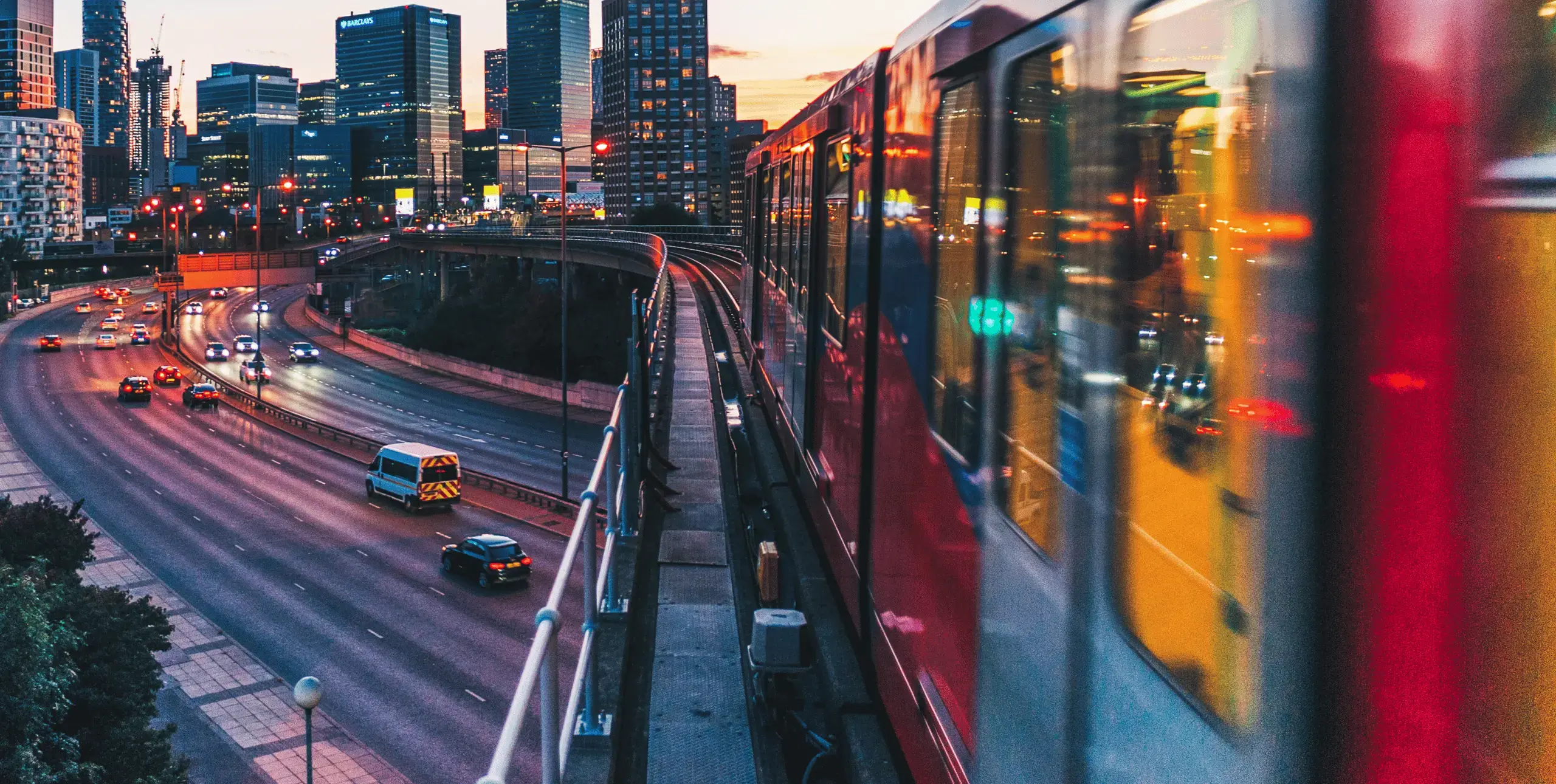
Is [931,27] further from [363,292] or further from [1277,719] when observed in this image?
[363,292]

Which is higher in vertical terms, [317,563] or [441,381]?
[441,381]

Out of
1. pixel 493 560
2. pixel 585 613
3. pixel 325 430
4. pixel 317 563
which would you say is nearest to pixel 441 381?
pixel 325 430

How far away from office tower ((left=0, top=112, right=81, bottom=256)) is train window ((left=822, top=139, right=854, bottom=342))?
6918 inches

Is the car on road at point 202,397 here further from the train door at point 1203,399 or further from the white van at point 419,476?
the train door at point 1203,399

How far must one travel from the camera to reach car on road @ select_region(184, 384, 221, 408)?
62219 mm

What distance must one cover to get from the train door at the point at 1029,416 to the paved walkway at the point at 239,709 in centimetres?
1996

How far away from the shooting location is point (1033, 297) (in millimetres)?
3789

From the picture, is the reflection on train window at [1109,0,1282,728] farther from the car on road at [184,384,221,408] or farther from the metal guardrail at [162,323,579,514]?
the car on road at [184,384,221,408]

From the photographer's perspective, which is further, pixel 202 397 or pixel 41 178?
pixel 41 178

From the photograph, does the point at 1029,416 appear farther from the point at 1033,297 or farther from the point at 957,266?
the point at 957,266

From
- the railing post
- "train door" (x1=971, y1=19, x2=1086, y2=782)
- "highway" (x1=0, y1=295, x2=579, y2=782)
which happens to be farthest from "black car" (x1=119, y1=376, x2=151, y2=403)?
the railing post

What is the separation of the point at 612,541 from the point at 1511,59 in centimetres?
486

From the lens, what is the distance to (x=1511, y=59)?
1889 millimetres

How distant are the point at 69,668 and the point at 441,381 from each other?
58377 millimetres
